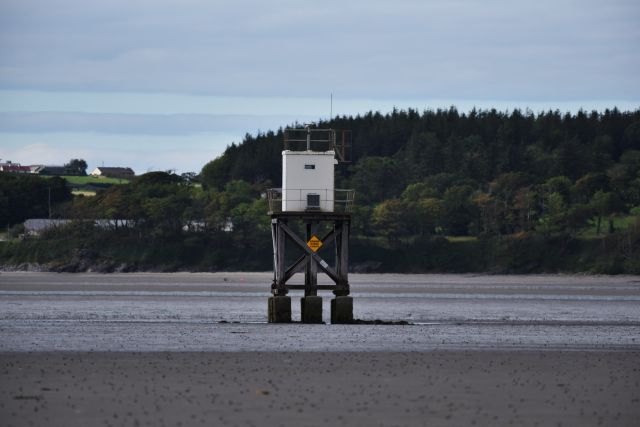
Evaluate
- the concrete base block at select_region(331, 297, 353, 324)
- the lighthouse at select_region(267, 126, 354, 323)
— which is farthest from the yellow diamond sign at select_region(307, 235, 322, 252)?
the concrete base block at select_region(331, 297, 353, 324)

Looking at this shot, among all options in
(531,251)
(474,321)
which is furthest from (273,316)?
(531,251)

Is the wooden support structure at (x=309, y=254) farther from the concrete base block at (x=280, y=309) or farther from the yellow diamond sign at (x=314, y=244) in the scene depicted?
the concrete base block at (x=280, y=309)

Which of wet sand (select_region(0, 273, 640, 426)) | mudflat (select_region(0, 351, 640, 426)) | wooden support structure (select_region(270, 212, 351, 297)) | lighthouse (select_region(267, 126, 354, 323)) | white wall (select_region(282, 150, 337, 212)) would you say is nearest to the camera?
mudflat (select_region(0, 351, 640, 426))

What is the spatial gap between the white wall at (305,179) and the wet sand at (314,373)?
15.4 feet

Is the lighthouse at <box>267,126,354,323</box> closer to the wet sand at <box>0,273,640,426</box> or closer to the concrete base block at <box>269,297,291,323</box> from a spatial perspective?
the concrete base block at <box>269,297,291,323</box>

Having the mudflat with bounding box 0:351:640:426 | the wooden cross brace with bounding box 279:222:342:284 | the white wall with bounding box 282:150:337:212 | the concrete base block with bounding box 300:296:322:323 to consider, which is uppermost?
the white wall with bounding box 282:150:337:212

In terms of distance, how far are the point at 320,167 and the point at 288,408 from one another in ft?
83.9

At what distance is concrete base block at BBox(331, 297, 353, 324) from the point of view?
4953 centimetres

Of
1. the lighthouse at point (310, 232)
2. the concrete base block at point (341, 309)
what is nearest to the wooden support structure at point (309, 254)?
the lighthouse at point (310, 232)

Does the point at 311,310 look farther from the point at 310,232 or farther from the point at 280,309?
the point at 310,232

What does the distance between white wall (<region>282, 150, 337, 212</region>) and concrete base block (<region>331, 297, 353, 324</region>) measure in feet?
11.1

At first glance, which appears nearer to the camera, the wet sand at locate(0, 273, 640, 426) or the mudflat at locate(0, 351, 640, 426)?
the mudflat at locate(0, 351, 640, 426)

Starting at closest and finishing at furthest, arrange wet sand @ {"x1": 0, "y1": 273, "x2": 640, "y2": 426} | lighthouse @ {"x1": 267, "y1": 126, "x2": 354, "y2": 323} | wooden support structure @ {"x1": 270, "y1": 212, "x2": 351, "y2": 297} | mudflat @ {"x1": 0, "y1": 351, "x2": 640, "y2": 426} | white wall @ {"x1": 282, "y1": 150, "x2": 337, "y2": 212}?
mudflat @ {"x1": 0, "y1": 351, "x2": 640, "y2": 426}, wet sand @ {"x1": 0, "y1": 273, "x2": 640, "y2": 426}, wooden support structure @ {"x1": 270, "y1": 212, "x2": 351, "y2": 297}, lighthouse @ {"x1": 267, "y1": 126, "x2": 354, "y2": 323}, white wall @ {"x1": 282, "y1": 150, "x2": 337, "y2": 212}

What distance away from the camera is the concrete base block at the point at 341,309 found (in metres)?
49.5
